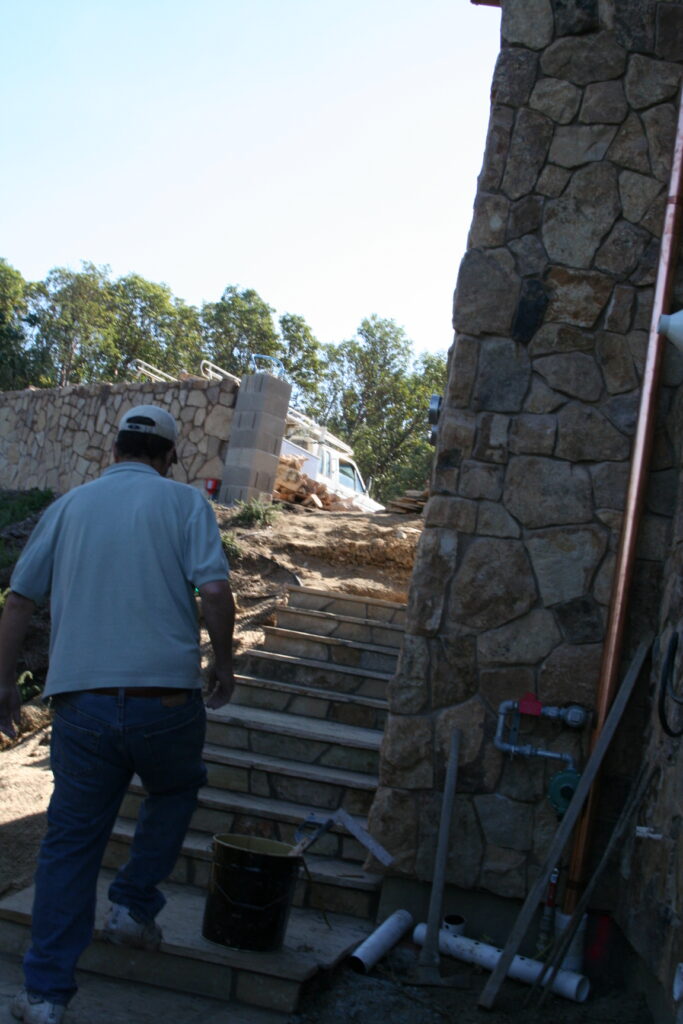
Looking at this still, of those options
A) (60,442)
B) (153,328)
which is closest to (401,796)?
(60,442)

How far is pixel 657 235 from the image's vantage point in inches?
173

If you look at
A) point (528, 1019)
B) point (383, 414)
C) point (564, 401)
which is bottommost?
point (528, 1019)

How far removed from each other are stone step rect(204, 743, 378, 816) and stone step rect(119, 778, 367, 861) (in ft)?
0.36

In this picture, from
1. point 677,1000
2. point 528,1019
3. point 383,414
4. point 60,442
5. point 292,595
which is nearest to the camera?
point 677,1000

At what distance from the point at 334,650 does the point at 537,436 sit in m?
2.50

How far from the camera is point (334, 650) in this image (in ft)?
20.9

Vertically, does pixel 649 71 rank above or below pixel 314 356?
below

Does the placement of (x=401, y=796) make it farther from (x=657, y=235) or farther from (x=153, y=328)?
(x=153, y=328)

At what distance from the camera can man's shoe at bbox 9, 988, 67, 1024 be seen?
288cm

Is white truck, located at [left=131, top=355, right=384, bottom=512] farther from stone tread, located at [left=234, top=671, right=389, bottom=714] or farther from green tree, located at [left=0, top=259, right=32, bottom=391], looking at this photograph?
stone tread, located at [left=234, top=671, right=389, bottom=714]

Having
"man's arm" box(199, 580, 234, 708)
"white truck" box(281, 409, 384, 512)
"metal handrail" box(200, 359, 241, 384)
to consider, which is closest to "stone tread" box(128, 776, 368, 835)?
"man's arm" box(199, 580, 234, 708)

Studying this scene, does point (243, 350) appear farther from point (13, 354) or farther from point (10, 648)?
point (10, 648)

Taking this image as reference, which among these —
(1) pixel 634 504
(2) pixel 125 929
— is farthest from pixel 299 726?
(1) pixel 634 504

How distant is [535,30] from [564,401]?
1.71 m
